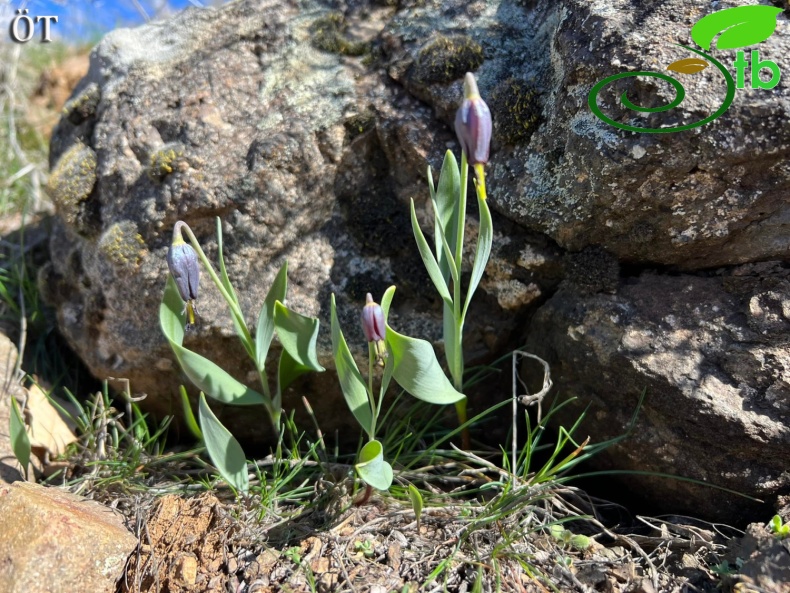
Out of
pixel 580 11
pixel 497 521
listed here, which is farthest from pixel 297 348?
pixel 580 11

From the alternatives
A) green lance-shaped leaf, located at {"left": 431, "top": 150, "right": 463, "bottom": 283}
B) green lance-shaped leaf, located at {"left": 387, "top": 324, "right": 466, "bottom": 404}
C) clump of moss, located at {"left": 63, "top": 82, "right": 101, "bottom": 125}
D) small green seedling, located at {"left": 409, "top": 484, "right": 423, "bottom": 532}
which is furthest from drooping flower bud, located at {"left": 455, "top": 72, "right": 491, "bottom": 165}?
clump of moss, located at {"left": 63, "top": 82, "right": 101, "bottom": 125}

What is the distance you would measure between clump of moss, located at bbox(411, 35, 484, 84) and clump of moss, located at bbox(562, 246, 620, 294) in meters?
0.70

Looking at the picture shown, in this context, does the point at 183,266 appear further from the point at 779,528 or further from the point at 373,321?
the point at 779,528

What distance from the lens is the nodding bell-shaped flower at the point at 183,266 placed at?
168cm

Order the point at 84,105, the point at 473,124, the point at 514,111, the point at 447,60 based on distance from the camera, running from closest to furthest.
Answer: the point at 473,124
the point at 514,111
the point at 447,60
the point at 84,105

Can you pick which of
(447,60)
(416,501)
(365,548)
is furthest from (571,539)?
(447,60)

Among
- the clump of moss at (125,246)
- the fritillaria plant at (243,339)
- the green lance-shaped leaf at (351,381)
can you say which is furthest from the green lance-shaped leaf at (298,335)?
the clump of moss at (125,246)

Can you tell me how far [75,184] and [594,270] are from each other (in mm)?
1857

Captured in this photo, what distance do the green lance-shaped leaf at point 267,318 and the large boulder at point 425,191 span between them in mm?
254

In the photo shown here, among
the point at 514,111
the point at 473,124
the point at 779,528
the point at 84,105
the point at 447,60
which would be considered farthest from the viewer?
the point at 84,105

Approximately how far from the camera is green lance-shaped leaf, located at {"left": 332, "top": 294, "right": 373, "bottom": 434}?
173 cm

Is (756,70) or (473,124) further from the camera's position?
(756,70)

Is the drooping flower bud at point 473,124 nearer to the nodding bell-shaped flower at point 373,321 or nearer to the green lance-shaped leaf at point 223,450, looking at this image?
the nodding bell-shaped flower at point 373,321

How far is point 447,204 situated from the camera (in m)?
1.88
